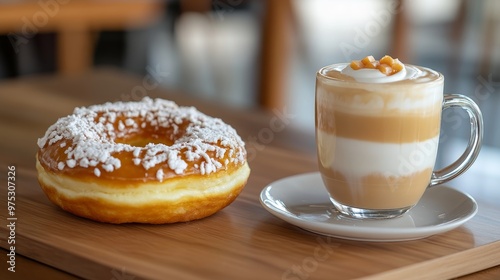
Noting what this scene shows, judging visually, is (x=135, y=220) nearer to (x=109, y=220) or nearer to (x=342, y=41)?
(x=109, y=220)

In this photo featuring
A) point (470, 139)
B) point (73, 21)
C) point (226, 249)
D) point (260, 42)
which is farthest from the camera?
point (73, 21)

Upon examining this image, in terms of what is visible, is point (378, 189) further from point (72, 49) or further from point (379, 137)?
point (72, 49)

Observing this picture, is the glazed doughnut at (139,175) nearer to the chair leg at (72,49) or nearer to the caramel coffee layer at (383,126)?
the caramel coffee layer at (383,126)

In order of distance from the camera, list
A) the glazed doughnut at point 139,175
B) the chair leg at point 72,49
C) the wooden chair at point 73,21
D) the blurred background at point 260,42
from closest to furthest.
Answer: the glazed doughnut at point 139,175 < the blurred background at point 260,42 < the wooden chair at point 73,21 < the chair leg at point 72,49

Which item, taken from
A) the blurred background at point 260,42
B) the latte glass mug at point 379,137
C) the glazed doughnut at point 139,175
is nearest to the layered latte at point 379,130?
the latte glass mug at point 379,137

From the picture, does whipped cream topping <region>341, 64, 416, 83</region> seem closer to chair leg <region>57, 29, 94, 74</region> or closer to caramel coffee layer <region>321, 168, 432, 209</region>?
caramel coffee layer <region>321, 168, 432, 209</region>

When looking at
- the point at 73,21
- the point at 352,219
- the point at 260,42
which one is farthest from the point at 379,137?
the point at 73,21

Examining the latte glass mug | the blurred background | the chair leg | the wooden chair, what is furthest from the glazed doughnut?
the chair leg
